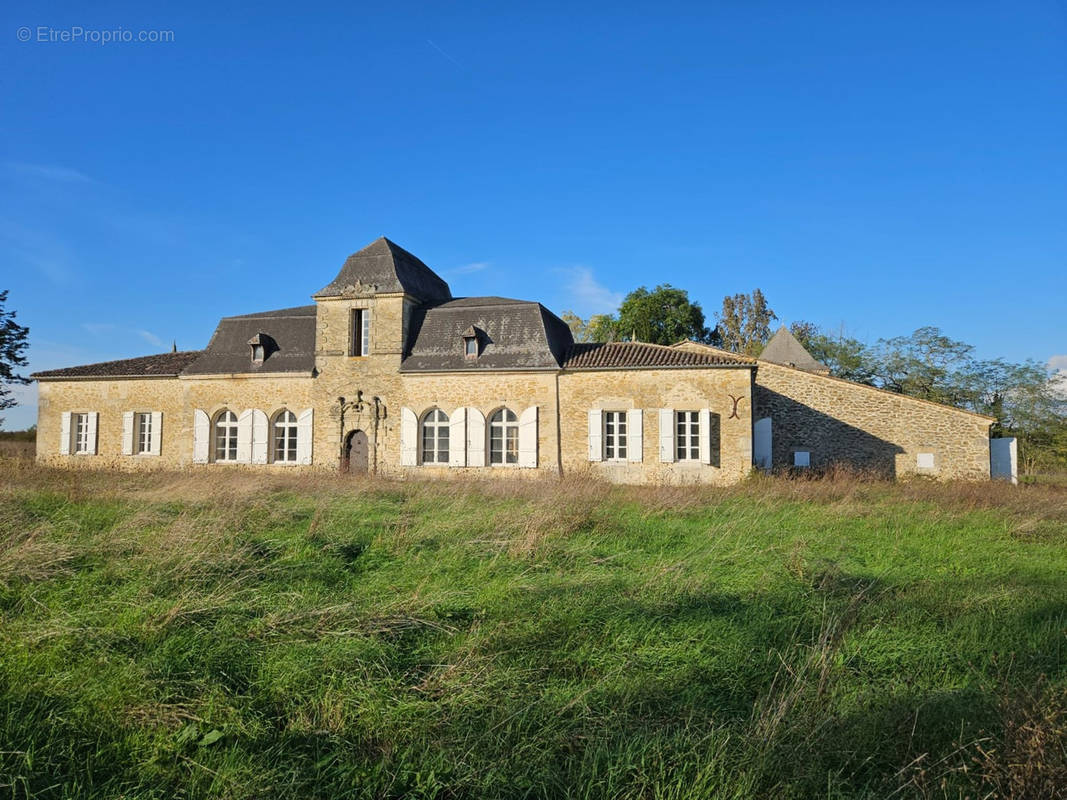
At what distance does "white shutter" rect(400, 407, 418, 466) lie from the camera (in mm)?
19336

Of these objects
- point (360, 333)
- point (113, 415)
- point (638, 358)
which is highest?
point (360, 333)

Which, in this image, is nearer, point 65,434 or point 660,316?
point 65,434

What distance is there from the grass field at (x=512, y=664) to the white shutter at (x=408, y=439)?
448 inches

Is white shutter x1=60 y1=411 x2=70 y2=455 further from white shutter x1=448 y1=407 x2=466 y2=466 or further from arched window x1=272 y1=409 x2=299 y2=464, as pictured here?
white shutter x1=448 y1=407 x2=466 y2=466

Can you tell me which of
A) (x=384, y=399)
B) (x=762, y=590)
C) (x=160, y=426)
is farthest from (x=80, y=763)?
(x=160, y=426)

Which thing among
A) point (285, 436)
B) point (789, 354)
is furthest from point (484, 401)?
point (789, 354)

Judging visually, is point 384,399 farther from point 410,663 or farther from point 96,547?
point 410,663

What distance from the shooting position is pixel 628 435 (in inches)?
709

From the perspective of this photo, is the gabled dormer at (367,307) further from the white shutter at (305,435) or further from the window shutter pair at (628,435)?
the window shutter pair at (628,435)

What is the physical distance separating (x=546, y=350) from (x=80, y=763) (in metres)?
16.4

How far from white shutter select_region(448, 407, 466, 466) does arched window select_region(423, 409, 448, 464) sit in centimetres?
40

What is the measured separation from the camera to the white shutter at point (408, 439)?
63.4 feet

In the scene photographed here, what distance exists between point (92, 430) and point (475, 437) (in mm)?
13790

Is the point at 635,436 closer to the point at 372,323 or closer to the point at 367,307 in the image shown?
the point at 372,323
